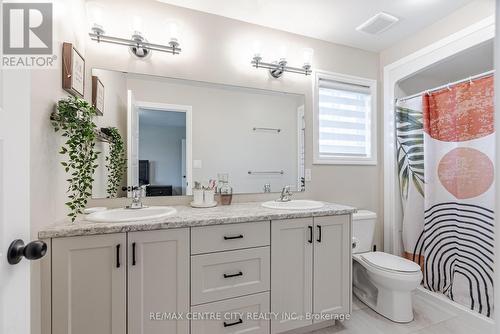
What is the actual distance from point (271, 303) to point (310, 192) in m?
1.07

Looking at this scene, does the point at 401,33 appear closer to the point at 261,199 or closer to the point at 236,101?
the point at 236,101

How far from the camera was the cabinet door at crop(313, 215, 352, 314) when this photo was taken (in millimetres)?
1709

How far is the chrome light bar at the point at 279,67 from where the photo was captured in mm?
2098

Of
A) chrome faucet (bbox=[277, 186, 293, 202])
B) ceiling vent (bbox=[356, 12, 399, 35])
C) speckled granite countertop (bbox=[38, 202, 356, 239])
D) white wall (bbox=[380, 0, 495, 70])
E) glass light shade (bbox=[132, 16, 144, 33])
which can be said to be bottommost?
speckled granite countertop (bbox=[38, 202, 356, 239])

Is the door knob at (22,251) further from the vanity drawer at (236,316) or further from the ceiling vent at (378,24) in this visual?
the ceiling vent at (378,24)

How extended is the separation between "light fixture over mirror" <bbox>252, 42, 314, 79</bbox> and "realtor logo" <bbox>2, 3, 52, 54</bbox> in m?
1.39

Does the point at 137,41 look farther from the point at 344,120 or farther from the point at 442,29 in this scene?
the point at 442,29

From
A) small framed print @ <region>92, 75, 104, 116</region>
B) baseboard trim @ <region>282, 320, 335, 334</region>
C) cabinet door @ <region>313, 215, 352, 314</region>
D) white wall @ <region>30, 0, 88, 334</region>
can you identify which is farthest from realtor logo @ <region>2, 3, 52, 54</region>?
baseboard trim @ <region>282, 320, 335, 334</region>

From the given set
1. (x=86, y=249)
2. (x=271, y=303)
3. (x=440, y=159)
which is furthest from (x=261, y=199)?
(x=440, y=159)

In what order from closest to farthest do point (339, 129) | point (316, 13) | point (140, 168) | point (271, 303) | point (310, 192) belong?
point (271, 303)
point (140, 168)
point (316, 13)
point (310, 192)
point (339, 129)

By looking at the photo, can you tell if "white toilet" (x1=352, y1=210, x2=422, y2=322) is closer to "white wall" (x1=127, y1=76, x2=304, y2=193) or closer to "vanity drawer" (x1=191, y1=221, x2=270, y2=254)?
"white wall" (x1=127, y1=76, x2=304, y2=193)

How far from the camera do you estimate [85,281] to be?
1.22 m

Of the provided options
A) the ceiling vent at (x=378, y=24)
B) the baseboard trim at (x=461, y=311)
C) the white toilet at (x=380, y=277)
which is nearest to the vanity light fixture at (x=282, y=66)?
the ceiling vent at (x=378, y=24)

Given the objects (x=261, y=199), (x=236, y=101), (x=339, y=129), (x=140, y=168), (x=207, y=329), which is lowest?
(x=207, y=329)
